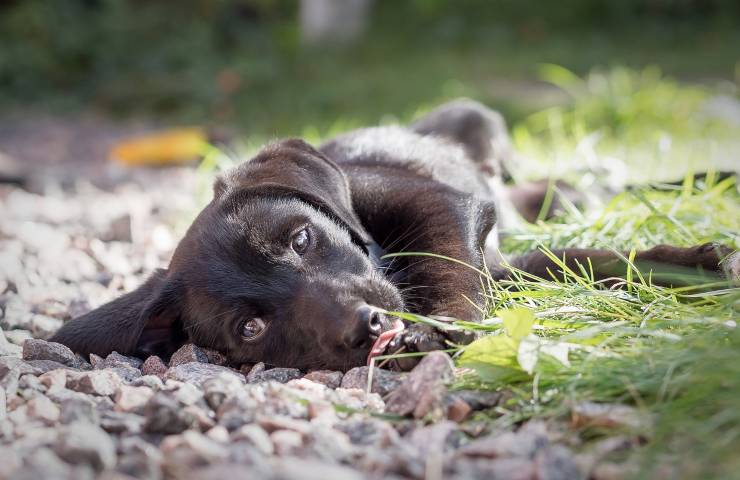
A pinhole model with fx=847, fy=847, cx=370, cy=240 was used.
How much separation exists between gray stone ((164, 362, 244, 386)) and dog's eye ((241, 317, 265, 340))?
16cm

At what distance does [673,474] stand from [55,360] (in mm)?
1994

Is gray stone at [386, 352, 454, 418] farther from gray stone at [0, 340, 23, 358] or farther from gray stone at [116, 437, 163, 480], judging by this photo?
gray stone at [0, 340, 23, 358]

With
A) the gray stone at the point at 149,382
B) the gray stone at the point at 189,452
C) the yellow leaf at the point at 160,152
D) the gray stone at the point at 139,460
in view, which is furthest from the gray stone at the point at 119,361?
the yellow leaf at the point at 160,152

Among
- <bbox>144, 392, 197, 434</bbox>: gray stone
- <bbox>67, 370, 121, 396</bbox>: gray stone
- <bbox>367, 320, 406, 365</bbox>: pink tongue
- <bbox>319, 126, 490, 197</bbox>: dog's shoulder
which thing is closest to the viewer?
<bbox>144, 392, 197, 434</bbox>: gray stone

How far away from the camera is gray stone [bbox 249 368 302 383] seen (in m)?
2.62

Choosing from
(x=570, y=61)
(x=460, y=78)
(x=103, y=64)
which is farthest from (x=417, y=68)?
(x=103, y=64)

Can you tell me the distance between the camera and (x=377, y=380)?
2396 mm

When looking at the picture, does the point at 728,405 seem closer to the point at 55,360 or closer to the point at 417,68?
the point at 55,360

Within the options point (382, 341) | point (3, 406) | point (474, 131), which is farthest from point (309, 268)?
point (474, 131)

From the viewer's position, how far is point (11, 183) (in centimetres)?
681

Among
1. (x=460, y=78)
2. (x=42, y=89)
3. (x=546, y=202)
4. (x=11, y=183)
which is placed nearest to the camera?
(x=546, y=202)

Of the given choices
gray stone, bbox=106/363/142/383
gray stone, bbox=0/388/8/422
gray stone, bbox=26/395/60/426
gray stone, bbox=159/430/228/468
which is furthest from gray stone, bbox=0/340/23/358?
gray stone, bbox=159/430/228/468

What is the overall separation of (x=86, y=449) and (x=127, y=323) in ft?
4.07

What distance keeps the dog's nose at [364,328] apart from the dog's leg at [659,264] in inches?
24.3
